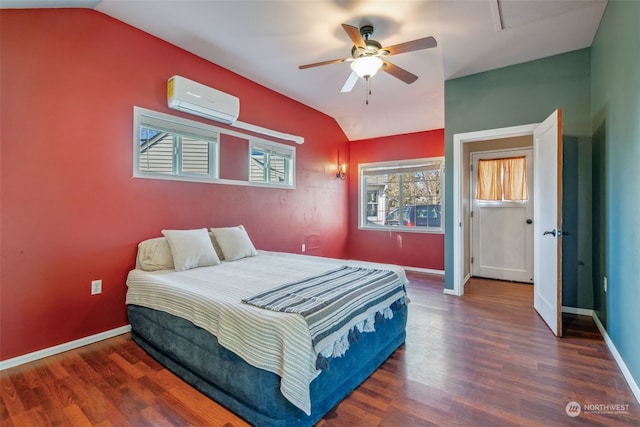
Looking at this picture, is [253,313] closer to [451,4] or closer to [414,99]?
[451,4]

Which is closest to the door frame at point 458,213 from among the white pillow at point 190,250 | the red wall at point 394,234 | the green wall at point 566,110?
the green wall at point 566,110

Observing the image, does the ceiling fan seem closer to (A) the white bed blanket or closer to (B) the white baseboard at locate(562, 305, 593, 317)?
(A) the white bed blanket

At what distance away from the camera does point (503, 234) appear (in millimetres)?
4699

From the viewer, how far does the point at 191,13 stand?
8.59 ft

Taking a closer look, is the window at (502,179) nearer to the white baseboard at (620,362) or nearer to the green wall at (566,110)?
the green wall at (566,110)

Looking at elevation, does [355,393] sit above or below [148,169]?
below

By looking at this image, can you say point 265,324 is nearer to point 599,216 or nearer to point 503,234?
point 599,216

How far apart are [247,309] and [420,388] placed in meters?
1.21

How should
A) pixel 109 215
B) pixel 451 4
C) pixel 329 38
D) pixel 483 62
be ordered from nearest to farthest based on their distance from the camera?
pixel 451 4
pixel 109 215
pixel 329 38
pixel 483 62

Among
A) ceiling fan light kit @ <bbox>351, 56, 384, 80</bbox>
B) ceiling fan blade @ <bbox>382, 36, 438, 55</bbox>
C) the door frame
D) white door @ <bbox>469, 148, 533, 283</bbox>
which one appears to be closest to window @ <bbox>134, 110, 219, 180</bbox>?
ceiling fan light kit @ <bbox>351, 56, 384, 80</bbox>

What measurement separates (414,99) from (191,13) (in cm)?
320

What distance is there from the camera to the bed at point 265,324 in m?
1.50

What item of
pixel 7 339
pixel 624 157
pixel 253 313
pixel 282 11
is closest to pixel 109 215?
pixel 7 339

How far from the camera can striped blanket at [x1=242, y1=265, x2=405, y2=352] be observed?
5.31ft
